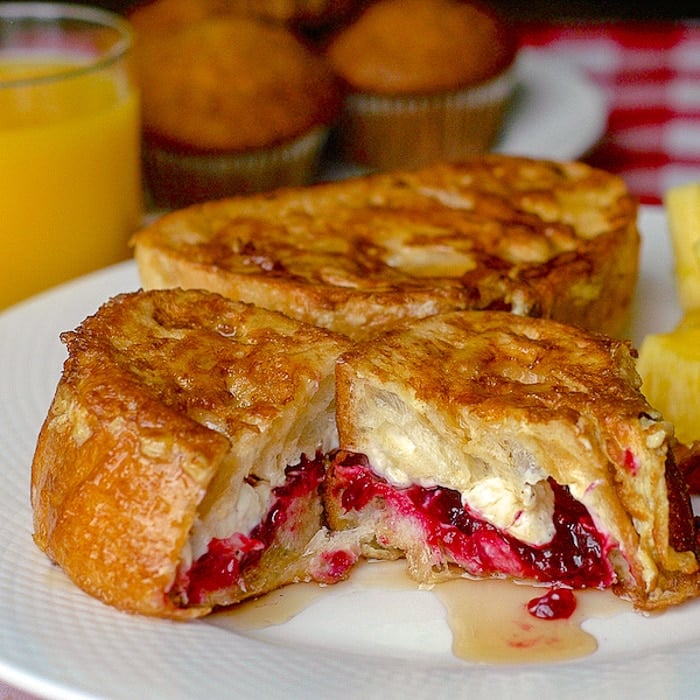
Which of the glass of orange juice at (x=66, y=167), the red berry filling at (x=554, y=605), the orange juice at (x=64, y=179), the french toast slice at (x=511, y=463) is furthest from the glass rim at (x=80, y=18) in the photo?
the red berry filling at (x=554, y=605)

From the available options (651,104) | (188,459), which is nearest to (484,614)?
(188,459)

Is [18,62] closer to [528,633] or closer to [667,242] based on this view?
[667,242]

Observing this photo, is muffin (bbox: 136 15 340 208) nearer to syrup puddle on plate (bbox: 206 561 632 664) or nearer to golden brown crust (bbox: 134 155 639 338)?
golden brown crust (bbox: 134 155 639 338)

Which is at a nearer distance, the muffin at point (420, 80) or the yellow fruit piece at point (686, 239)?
the yellow fruit piece at point (686, 239)

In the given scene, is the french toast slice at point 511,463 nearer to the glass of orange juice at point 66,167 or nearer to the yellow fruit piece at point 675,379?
the yellow fruit piece at point 675,379

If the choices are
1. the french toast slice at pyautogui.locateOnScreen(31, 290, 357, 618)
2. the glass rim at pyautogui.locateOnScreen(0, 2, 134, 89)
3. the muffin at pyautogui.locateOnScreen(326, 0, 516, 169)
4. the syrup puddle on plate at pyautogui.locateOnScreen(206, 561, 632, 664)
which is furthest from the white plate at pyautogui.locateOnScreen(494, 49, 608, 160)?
the syrup puddle on plate at pyautogui.locateOnScreen(206, 561, 632, 664)
